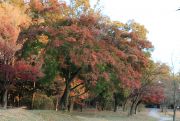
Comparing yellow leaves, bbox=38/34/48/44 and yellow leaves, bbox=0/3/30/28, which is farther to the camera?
yellow leaves, bbox=38/34/48/44

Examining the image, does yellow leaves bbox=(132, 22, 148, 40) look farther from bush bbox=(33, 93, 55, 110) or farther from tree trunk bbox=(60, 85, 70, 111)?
bush bbox=(33, 93, 55, 110)

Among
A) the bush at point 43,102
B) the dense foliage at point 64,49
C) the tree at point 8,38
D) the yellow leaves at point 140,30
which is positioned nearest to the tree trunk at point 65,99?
the dense foliage at point 64,49

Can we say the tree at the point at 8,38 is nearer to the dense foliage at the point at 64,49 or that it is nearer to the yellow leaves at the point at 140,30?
the dense foliage at the point at 64,49

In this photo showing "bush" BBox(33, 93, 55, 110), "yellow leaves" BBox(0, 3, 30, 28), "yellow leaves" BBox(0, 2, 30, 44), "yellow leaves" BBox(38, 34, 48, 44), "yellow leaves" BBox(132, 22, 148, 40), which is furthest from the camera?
"yellow leaves" BBox(132, 22, 148, 40)

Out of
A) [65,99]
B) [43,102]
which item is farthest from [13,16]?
[43,102]

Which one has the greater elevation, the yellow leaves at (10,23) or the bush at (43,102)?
the yellow leaves at (10,23)

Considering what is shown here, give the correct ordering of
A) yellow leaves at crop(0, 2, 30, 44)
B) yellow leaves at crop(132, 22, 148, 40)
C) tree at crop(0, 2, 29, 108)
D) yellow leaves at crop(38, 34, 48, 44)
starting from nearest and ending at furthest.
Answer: tree at crop(0, 2, 29, 108) < yellow leaves at crop(0, 2, 30, 44) < yellow leaves at crop(38, 34, 48, 44) < yellow leaves at crop(132, 22, 148, 40)

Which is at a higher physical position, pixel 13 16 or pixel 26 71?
pixel 13 16

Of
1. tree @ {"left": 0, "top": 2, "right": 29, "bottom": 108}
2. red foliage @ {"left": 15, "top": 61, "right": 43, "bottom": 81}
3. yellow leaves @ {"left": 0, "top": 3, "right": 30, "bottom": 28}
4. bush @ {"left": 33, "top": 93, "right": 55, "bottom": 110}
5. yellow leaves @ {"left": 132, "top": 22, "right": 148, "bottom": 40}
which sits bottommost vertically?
bush @ {"left": 33, "top": 93, "right": 55, "bottom": 110}

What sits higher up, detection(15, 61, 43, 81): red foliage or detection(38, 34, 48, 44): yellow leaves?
detection(38, 34, 48, 44): yellow leaves

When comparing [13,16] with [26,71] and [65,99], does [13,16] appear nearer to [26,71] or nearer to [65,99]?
[26,71]

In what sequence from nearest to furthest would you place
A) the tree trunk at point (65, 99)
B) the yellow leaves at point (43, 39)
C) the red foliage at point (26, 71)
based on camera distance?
the red foliage at point (26, 71) < the yellow leaves at point (43, 39) < the tree trunk at point (65, 99)

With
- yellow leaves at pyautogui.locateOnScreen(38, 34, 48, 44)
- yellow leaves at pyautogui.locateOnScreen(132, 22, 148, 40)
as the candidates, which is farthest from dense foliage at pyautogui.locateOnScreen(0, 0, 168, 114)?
yellow leaves at pyautogui.locateOnScreen(132, 22, 148, 40)

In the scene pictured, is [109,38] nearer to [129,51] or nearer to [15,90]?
[129,51]
